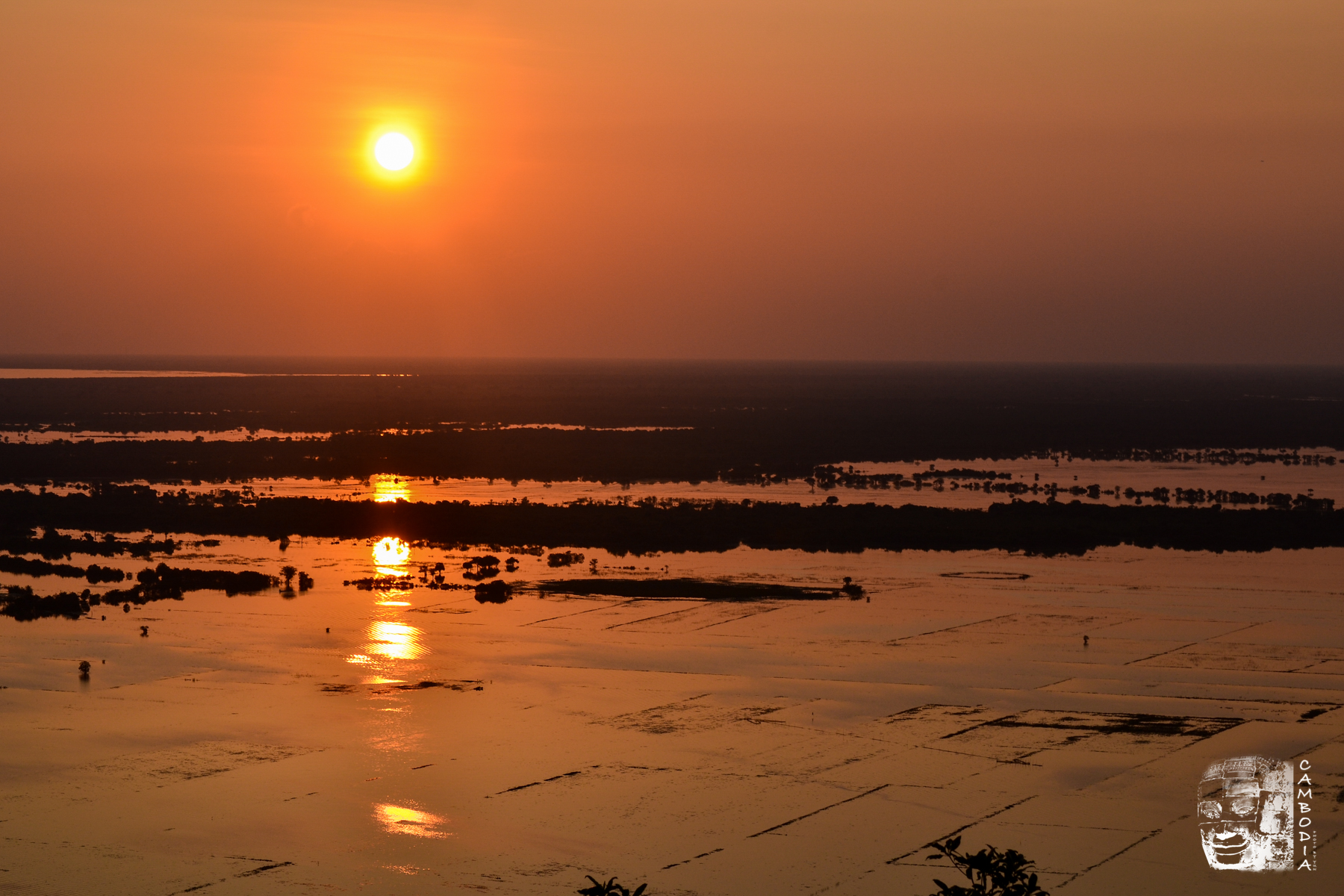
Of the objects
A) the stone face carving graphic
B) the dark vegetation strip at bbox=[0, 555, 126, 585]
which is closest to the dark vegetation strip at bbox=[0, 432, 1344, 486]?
the dark vegetation strip at bbox=[0, 555, 126, 585]

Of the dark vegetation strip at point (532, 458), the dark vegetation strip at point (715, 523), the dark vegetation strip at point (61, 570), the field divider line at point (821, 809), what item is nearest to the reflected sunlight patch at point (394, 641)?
the dark vegetation strip at point (61, 570)

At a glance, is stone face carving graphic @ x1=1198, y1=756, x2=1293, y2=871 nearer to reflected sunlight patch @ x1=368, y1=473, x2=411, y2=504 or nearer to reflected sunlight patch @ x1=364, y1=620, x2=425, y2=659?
reflected sunlight patch @ x1=364, y1=620, x2=425, y2=659

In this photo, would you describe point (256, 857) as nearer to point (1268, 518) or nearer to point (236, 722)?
point (236, 722)

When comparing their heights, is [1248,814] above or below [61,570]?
below

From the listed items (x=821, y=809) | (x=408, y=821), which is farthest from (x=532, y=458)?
(x=821, y=809)

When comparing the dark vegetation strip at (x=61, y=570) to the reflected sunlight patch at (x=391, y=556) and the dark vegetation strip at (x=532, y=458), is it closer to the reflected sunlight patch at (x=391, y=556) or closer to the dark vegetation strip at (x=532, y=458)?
the reflected sunlight patch at (x=391, y=556)

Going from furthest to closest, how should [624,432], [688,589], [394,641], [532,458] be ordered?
1. [624,432]
2. [532,458]
3. [688,589]
4. [394,641]

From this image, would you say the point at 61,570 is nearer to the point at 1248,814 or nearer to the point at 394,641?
the point at 394,641
